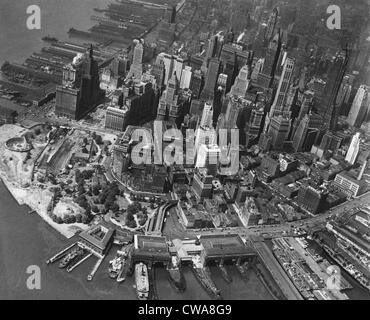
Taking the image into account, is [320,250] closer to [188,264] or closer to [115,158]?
[188,264]

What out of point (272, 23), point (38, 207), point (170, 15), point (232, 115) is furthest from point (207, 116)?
point (170, 15)

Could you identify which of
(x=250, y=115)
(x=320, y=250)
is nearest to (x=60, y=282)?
(x=320, y=250)

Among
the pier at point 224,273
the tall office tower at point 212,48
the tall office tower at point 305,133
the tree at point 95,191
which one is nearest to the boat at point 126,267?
the pier at point 224,273

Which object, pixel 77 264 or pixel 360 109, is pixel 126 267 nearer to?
pixel 77 264

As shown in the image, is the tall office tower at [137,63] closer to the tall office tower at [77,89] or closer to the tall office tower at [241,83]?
the tall office tower at [77,89]

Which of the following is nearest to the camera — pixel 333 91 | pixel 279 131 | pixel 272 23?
pixel 279 131
